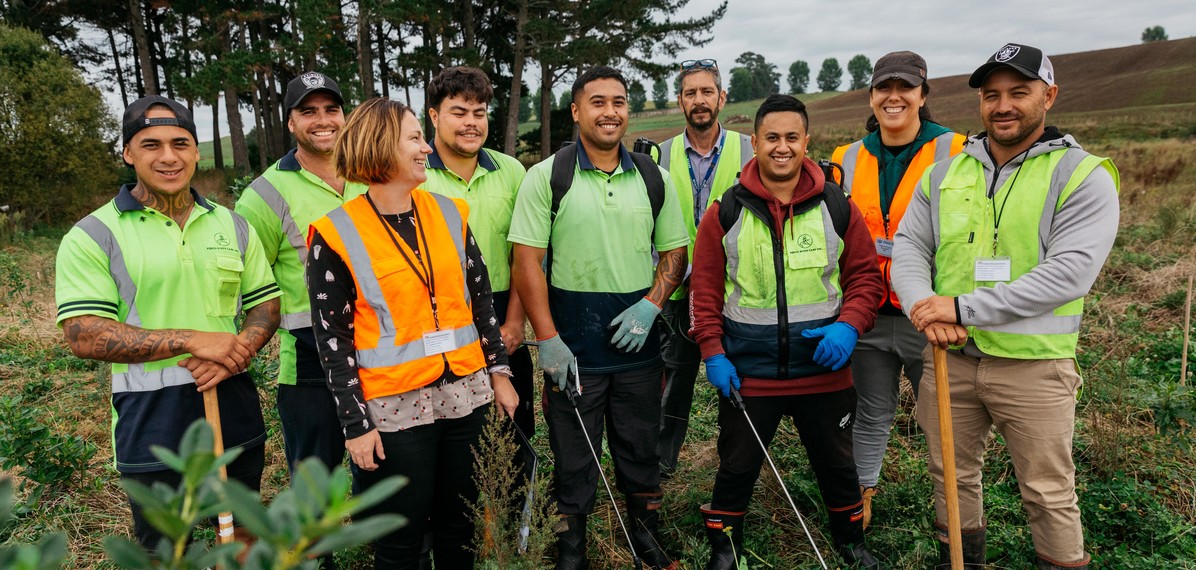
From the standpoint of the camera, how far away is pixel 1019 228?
2877 mm

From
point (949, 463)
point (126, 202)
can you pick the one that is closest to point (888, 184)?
point (949, 463)

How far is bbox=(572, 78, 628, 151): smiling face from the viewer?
350cm

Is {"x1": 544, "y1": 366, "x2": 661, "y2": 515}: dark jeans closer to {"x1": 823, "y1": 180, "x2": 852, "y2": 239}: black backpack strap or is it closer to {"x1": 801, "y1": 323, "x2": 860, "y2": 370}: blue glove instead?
{"x1": 801, "y1": 323, "x2": 860, "y2": 370}: blue glove

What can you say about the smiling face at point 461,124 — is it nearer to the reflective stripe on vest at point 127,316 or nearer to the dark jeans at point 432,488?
the dark jeans at point 432,488

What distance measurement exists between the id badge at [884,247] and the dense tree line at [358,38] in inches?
658

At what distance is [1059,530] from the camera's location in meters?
2.89

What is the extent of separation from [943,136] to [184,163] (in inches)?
142

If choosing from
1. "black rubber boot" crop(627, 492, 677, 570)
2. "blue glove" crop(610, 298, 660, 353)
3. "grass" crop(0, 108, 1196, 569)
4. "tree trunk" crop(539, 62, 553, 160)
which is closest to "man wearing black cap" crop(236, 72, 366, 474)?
"grass" crop(0, 108, 1196, 569)

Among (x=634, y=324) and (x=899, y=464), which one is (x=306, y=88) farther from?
(x=899, y=464)

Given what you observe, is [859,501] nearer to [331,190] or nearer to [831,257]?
[831,257]

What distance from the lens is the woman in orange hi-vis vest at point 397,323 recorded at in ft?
8.60

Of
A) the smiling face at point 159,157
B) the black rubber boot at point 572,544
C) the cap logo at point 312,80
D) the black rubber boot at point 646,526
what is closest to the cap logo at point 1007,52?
the black rubber boot at point 646,526

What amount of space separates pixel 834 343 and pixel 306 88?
284cm

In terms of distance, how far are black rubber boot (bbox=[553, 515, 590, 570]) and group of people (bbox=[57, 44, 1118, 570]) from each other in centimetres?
2
